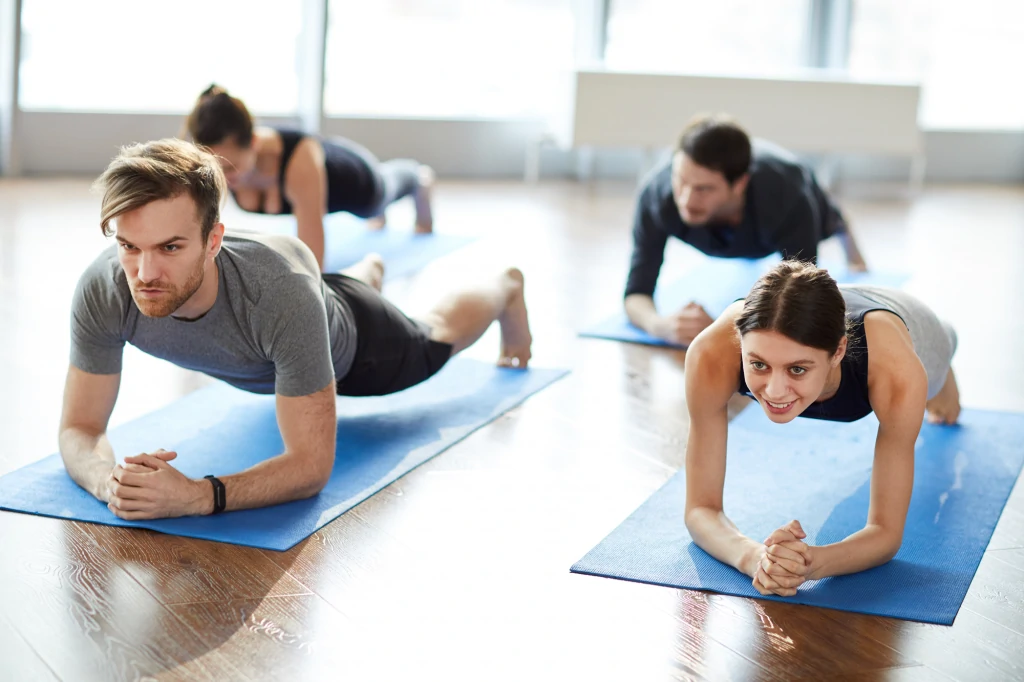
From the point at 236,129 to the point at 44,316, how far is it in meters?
0.79

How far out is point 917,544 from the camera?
2.11 meters

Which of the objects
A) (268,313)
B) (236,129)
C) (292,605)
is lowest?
(292,605)

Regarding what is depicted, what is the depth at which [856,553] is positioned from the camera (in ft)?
6.30

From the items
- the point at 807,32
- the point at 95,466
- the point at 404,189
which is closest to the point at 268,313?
the point at 95,466

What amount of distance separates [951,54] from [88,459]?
7.00 meters

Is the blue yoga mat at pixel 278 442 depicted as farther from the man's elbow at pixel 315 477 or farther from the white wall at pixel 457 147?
the white wall at pixel 457 147

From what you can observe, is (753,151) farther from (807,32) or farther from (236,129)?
(807,32)

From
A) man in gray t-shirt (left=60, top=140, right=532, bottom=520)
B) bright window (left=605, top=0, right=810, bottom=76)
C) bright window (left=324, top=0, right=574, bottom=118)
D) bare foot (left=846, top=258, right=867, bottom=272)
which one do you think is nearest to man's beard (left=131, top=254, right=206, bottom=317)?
man in gray t-shirt (left=60, top=140, right=532, bottom=520)

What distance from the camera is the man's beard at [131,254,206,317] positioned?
1932 millimetres

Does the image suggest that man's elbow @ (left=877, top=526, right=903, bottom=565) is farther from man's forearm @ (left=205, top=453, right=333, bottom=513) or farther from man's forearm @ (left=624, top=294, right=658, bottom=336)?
man's forearm @ (left=624, top=294, right=658, bottom=336)

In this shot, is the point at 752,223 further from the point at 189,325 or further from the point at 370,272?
the point at 189,325

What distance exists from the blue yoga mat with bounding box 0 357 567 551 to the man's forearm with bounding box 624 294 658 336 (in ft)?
1.56

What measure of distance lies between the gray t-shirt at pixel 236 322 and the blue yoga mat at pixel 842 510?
60 centimetres

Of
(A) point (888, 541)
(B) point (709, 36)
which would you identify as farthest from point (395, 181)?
(B) point (709, 36)
